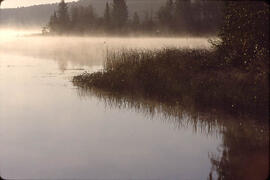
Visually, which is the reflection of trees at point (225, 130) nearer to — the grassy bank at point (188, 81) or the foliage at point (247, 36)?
the grassy bank at point (188, 81)

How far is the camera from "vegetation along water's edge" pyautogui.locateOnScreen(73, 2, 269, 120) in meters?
8.48

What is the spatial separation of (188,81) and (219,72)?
3.18ft

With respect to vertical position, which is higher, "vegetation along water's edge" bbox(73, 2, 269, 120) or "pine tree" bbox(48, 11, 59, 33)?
"pine tree" bbox(48, 11, 59, 33)

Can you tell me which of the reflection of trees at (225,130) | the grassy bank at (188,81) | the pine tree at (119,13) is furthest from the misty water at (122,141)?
the pine tree at (119,13)

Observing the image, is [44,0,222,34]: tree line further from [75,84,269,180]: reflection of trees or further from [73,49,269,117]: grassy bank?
[75,84,269,180]: reflection of trees

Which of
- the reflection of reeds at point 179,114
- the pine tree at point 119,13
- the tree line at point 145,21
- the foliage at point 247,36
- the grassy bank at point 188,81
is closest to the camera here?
the reflection of reeds at point 179,114

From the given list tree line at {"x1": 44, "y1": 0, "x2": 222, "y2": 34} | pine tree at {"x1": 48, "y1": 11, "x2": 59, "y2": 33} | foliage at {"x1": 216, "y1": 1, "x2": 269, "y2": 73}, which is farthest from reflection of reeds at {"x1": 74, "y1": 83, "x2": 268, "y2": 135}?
pine tree at {"x1": 48, "y1": 11, "x2": 59, "y2": 33}

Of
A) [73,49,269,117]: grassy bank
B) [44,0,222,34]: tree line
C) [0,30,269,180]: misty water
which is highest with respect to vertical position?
[44,0,222,34]: tree line

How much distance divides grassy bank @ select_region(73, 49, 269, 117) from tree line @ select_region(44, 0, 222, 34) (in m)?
2.23

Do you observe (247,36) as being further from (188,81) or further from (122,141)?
(122,141)

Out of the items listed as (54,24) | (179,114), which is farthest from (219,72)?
(54,24)

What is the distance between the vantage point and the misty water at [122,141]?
5406 millimetres

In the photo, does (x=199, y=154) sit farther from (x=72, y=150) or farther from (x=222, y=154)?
(x=72, y=150)

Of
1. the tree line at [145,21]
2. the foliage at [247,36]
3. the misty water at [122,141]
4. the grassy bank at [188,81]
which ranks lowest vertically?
the misty water at [122,141]
